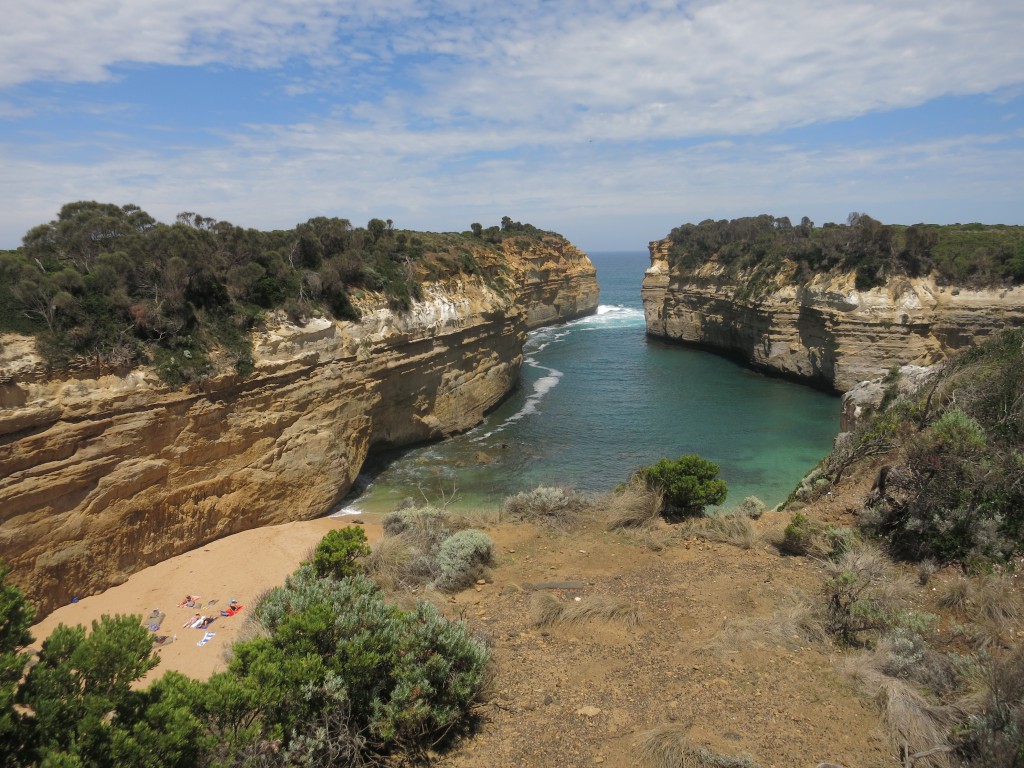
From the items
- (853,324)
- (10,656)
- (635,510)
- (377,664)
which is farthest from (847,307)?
(10,656)

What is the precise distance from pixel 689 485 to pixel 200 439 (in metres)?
13.3

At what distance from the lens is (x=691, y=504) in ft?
45.2

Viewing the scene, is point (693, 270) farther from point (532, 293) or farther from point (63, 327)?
point (63, 327)

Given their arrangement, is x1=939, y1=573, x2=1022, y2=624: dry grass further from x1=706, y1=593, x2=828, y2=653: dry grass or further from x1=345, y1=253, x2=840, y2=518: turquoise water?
x1=345, y1=253, x2=840, y2=518: turquoise water

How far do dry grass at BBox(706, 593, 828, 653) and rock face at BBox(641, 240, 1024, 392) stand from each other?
28.8m

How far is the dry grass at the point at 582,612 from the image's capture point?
875cm

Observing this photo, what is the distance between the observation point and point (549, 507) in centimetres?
1434

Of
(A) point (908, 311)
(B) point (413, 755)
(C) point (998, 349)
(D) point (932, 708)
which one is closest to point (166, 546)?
(B) point (413, 755)

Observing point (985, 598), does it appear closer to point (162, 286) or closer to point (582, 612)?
point (582, 612)

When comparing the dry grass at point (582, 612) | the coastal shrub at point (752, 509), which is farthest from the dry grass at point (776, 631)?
the coastal shrub at point (752, 509)

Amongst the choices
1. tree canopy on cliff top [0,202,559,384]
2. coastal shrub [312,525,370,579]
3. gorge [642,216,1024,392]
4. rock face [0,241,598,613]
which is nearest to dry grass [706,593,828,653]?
coastal shrub [312,525,370,579]

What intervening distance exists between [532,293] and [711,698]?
5489 centimetres

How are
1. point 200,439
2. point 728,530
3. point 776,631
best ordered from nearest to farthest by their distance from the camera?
1. point 776,631
2. point 728,530
3. point 200,439

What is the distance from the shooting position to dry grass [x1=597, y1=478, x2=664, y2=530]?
13.3m
